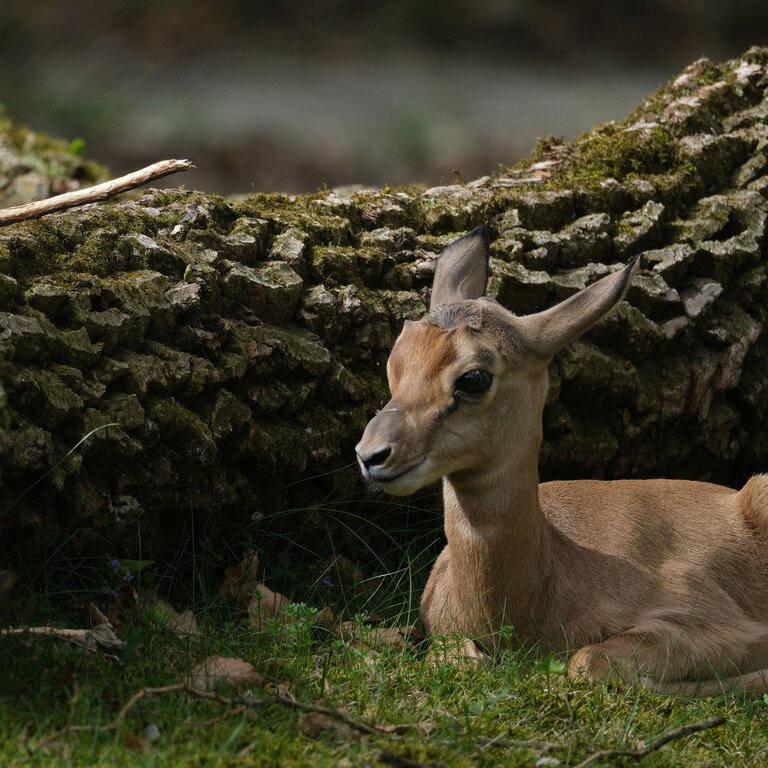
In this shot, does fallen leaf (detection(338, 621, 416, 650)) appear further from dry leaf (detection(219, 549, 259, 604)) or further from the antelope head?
the antelope head

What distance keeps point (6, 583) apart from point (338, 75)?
14741 mm

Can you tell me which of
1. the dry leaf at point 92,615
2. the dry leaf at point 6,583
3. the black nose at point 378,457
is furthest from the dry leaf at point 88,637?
the black nose at point 378,457

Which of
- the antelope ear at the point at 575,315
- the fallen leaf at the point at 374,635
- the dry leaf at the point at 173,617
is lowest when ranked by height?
the fallen leaf at the point at 374,635

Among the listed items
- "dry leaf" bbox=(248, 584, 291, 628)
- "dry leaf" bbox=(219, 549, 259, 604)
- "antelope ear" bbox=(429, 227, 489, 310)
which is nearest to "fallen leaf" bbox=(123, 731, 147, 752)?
"dry leaf" bbox=(248, 584, 291, 628)

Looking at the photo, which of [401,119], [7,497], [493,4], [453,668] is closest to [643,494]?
[453,668]

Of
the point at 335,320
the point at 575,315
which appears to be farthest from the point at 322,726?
the point at 335,320

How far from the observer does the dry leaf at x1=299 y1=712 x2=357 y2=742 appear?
12.8 ft

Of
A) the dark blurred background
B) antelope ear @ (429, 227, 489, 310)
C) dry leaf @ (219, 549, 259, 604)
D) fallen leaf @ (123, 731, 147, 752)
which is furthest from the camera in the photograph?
the dark blurred background

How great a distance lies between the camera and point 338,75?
60.1 feet

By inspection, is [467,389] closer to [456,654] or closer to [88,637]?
[456,654]

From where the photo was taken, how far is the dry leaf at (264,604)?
4.99 metres

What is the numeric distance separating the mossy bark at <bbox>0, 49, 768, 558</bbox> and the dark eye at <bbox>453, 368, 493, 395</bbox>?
34.0 inches

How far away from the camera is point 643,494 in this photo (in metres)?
5.81

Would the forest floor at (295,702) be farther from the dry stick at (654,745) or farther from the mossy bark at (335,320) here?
the mossy bark at (335,320)
